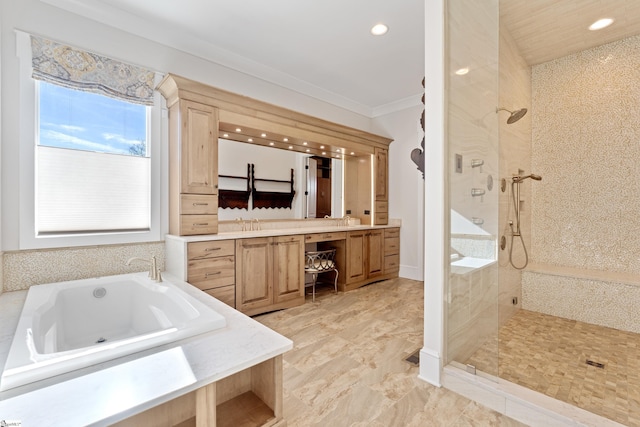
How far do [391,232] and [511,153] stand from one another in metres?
2.12

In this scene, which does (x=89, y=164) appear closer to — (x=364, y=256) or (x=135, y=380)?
(x=135, y=380)

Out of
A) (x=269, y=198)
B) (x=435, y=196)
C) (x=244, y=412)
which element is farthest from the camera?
(x=269, y=198)

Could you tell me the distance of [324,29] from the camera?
2.84 metres

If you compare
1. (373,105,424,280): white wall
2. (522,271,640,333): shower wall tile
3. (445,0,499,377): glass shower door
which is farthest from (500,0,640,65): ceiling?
(522,271,640,333): shower wall tile

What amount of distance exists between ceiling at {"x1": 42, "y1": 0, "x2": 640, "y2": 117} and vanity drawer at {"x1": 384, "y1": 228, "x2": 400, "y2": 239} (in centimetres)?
223

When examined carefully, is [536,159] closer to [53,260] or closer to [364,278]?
[364,278]

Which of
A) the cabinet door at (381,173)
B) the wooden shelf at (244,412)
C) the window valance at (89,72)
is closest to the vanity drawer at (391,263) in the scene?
the cabinet door at (381,173)

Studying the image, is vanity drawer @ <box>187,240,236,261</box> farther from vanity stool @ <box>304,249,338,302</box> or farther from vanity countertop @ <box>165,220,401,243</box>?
vanity stool @ <box>304,249,338,302</box>

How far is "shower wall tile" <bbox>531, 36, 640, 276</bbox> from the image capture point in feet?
9.12

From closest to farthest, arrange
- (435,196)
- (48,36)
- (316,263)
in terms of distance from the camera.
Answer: (435,196) < (48,36) < (316,263)

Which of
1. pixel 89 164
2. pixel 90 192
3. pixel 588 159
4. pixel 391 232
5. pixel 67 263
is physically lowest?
pixel 67 263

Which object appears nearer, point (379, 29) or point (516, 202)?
point (379, 29)

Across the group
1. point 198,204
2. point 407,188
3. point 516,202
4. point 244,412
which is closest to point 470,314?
point 244,412

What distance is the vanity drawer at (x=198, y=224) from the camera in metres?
2.73
